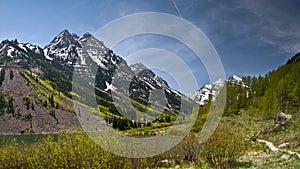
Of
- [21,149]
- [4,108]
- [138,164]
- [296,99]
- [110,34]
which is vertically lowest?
[138,164]

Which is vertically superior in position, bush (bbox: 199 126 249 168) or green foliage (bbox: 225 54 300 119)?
green foliage (bbox: 225 54 300 119)

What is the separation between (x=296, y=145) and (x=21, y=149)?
23317 mm

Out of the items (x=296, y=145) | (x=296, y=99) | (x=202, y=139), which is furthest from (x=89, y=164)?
(x=296, y=99)

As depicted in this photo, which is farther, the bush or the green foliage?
the green foliage

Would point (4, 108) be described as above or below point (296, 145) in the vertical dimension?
above

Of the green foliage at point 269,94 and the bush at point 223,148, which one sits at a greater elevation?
the green foliage at point 269,94

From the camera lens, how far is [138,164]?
642 inches

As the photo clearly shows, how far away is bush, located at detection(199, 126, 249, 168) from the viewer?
60.5 ft

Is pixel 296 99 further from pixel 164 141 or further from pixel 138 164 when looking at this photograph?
pixel 138 164

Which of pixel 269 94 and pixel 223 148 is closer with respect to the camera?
pixel 223 148

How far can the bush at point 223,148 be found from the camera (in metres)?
18.5

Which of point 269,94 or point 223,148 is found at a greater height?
point 269,94

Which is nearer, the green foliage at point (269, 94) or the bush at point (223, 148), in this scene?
the bush at point (223, 148)

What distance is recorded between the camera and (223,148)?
18438 mm
